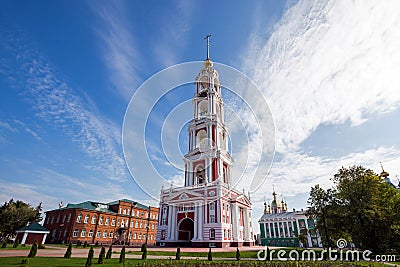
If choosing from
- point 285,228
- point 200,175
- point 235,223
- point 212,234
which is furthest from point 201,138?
point 285,228

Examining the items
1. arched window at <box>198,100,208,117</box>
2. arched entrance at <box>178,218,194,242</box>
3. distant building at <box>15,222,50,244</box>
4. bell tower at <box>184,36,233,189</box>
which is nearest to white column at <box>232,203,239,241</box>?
bell tower at <box>184,36,233,189</box>

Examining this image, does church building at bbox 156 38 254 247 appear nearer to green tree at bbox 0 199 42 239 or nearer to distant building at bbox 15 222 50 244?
distant building at bbox 15 222 50 244

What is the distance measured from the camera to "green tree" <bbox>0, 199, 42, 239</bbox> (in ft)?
140

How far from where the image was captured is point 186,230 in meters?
36.1

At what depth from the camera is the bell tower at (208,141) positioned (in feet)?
128

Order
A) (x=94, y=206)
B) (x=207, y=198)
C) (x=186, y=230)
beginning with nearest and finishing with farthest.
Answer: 1. (x=207, y=198)
2. (x=186, y=230)
3. (x=94, y=206)

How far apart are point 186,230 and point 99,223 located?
21022mm

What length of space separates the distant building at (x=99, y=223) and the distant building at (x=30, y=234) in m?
3.95

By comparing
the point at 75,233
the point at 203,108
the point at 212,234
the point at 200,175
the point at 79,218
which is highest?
the point at 203,108

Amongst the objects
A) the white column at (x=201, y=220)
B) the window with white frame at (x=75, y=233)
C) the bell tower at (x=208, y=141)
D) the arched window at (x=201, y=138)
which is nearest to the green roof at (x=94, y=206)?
the window with white frame at (x=75, y=233)

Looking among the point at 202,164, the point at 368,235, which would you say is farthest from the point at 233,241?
the point at 368,235

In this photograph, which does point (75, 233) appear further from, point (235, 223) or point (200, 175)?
point (235, 223)

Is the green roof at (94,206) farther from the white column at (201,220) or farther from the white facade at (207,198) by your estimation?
the white column at (201,220)

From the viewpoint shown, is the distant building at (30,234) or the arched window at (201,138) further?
the arched window at (201,138)
